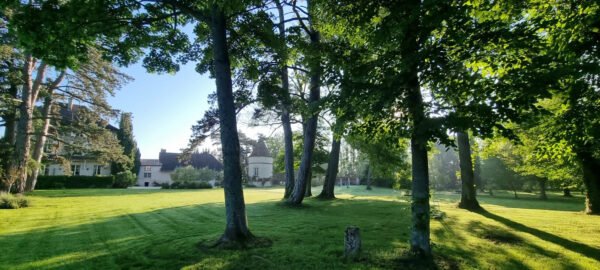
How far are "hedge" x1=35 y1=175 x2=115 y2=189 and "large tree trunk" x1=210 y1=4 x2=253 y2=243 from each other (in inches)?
1375

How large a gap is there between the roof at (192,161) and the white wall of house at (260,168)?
7060 millimetres

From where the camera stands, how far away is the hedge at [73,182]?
100 feet

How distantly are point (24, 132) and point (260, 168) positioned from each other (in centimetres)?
4025

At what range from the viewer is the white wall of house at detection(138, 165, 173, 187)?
52484 mm

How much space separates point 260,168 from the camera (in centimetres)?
5528

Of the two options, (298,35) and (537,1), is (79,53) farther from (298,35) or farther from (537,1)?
(537,1)

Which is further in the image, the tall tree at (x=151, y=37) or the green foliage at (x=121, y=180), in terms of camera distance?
the green foliage at (x=121, y=180)

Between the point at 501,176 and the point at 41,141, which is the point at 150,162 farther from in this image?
the point at 501,176

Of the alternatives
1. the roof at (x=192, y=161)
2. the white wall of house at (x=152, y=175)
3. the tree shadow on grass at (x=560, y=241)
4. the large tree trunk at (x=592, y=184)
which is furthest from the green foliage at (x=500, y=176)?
the white wall of house at (x=152, y=175)

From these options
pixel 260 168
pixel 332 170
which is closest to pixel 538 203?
pixel 332 170

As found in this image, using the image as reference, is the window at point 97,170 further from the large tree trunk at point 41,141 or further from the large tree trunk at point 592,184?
the large tree trunk at point 592,184

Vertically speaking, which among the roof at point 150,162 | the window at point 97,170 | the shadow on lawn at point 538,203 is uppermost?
the roof at point 150,162

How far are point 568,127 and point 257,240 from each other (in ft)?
27.9

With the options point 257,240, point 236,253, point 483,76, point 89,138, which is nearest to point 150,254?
point 236,253
